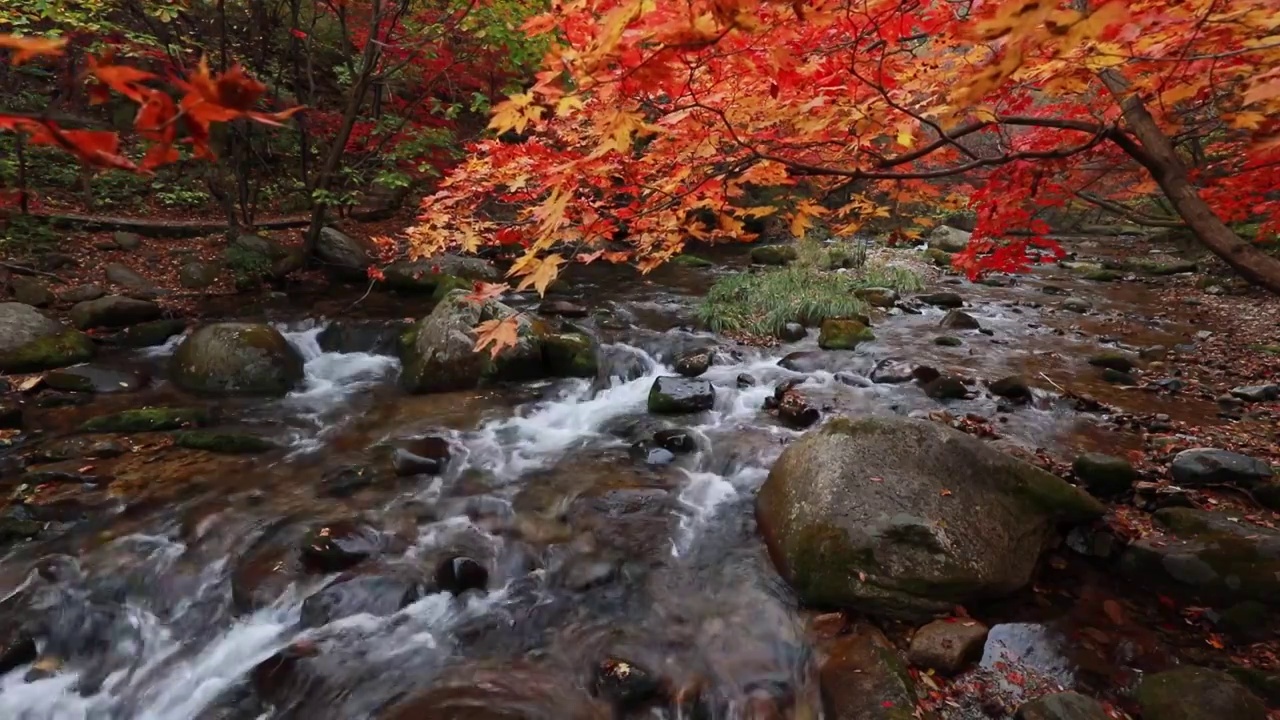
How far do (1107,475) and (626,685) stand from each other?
387 cm

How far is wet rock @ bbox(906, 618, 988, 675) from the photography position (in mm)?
3408

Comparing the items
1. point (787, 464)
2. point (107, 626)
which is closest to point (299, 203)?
point (107, 626)

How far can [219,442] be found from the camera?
5820 millimetres

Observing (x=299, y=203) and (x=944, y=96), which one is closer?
(x=944, y=96)

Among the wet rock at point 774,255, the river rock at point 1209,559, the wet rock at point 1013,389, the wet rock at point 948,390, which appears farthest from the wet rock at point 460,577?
the wet rock at point 774,255

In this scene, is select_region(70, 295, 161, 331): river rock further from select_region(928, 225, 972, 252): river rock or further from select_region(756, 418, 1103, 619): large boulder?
select_region(928, 225, 972, 252): river rock

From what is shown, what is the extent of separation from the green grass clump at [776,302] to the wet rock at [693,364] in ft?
4.53

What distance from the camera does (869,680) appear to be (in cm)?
333

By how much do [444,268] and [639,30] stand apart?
375 inches

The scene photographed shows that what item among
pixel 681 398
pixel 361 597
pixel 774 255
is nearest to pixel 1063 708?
pixel 361 597

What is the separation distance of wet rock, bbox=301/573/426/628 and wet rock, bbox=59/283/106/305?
697cm

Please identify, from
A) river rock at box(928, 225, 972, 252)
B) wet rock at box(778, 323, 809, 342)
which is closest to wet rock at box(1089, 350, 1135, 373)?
wet rock at box(778, 323, 809, 342)

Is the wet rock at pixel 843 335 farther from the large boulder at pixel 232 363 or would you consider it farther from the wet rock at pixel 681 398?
the large boulder at pixel 232 363

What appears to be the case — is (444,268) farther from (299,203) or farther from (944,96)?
(944,96)
